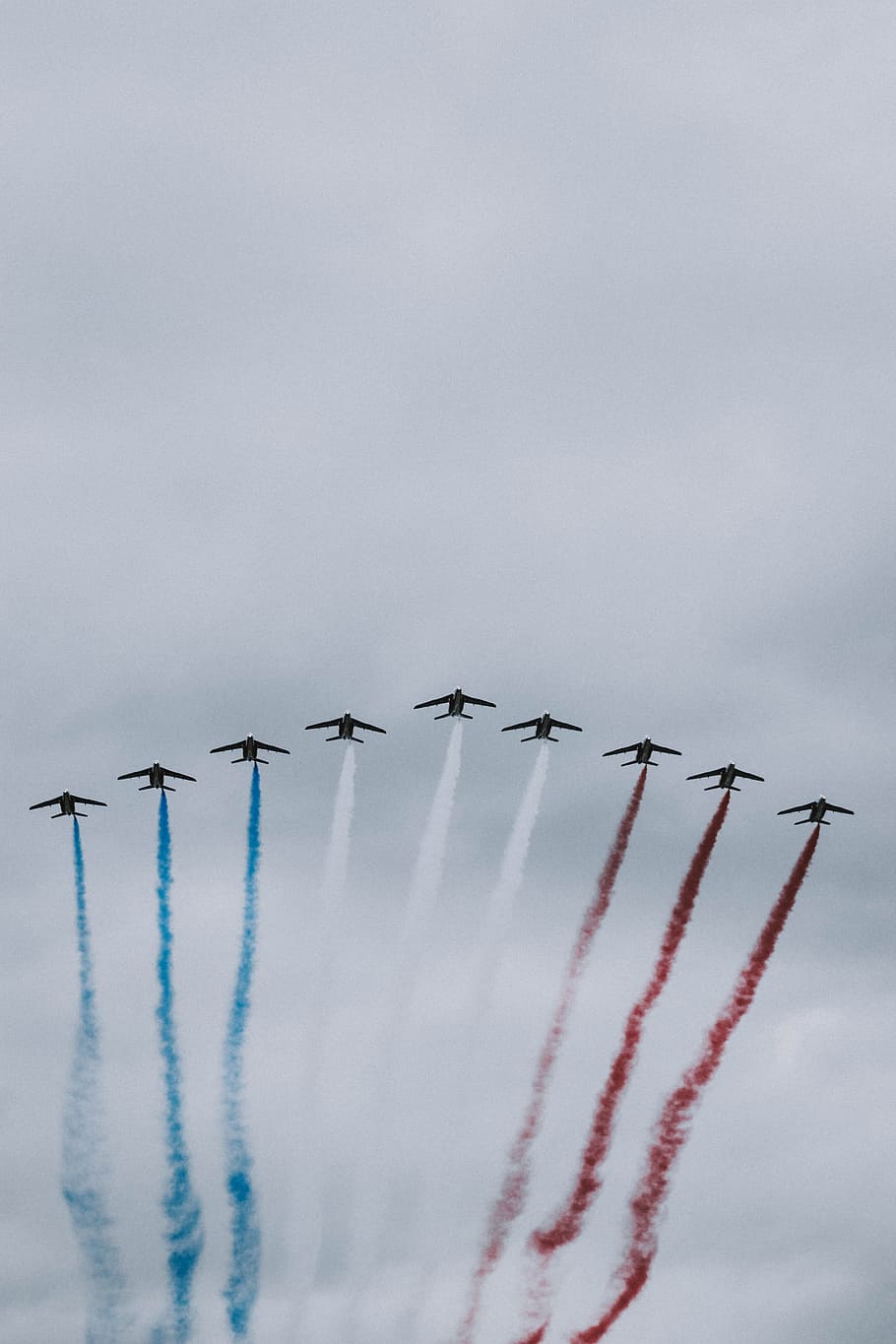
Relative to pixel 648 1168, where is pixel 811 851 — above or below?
above

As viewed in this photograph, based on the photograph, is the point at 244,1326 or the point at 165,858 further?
the point at 165,858

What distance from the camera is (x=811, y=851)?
601ft

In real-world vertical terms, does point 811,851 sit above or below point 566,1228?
above

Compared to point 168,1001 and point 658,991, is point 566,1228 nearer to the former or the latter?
point 658,991

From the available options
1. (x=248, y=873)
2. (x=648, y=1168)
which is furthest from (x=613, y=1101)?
(x=248, y=873)

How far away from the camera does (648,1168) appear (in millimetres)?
173375

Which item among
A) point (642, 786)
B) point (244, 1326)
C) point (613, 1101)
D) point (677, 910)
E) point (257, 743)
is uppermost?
point (257, 743)

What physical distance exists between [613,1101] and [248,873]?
1729 inches

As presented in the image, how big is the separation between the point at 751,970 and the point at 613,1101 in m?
19.2

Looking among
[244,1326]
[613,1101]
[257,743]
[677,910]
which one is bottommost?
[244,1326]

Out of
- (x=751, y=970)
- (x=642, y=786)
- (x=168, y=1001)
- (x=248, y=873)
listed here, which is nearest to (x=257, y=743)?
(x=248, y=873)

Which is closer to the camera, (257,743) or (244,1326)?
(244,1326)

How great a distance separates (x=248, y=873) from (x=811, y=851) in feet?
191

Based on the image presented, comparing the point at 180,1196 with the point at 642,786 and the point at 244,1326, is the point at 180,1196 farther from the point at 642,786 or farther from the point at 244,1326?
the point at 642,786
